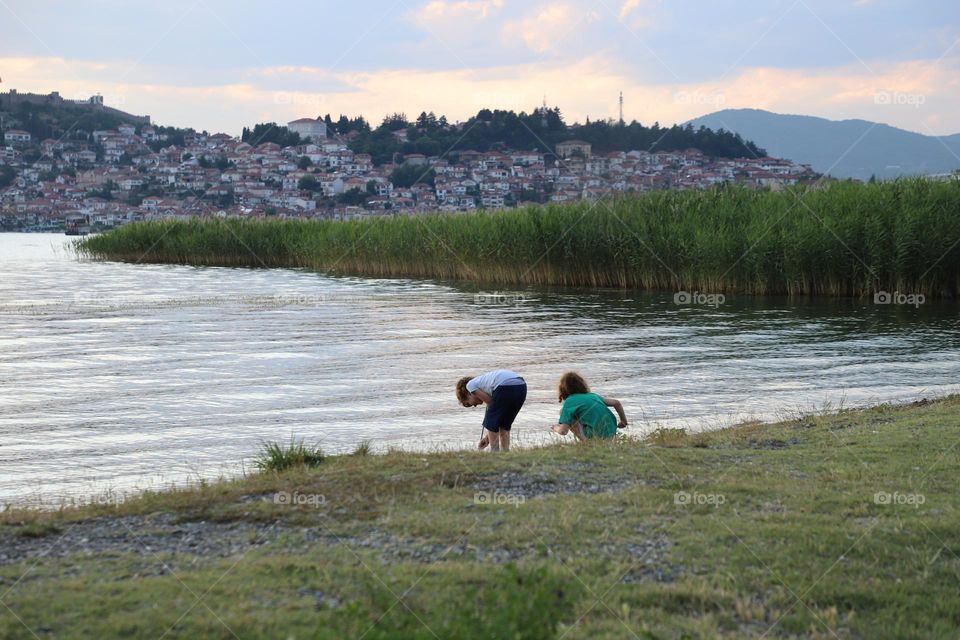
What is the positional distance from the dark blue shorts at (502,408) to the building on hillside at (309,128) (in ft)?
354

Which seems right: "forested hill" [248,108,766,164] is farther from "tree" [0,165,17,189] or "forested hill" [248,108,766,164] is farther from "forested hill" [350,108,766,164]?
"tree" [0,165,17,189]

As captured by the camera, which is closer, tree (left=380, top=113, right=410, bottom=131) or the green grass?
the green grass

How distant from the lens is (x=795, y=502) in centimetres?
727

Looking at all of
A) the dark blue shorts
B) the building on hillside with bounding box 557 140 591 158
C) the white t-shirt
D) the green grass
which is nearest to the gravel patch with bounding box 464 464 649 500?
the green grass

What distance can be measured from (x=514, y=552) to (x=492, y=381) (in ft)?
16.8

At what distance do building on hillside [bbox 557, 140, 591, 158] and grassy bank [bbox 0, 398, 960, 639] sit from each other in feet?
263

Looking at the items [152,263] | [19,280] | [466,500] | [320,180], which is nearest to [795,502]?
[466,500]

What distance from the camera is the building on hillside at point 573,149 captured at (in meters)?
87.6

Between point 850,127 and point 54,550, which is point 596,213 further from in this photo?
point 850,127

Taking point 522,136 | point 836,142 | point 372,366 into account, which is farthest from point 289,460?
point 836,142

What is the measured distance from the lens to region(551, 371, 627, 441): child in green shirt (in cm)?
1087

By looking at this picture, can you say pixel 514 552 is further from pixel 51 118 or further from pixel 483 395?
pixel 51 118

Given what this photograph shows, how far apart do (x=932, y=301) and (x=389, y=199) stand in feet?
202

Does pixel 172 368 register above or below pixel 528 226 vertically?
below
